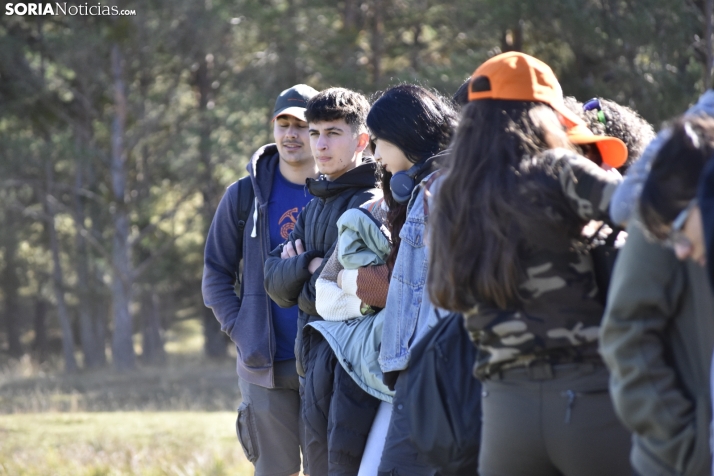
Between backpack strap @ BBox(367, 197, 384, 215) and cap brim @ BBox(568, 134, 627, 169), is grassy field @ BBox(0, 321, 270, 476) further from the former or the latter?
cap brim @ BBox(568, 134, 627, 169)

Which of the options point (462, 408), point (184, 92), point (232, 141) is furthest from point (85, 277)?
point (462, 408)

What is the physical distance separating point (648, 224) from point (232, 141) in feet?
68.4

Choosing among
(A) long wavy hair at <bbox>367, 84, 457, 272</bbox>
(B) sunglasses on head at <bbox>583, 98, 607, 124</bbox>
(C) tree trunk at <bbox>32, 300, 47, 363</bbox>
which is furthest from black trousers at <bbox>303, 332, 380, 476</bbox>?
(C) tree trunk at <bbox>32, 300, 47, 363</bbox>

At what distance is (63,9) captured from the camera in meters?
22.0

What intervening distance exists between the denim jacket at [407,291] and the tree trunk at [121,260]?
71.8 ft

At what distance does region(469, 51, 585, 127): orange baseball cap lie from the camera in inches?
97.7

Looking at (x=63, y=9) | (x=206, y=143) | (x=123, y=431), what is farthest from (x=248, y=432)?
(x=63, y=9)

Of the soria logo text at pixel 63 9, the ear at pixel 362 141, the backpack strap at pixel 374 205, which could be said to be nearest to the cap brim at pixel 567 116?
the backpack strap at pixel 374 205

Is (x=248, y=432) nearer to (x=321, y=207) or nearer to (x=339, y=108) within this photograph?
(x=321, y=207)

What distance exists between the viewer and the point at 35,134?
2623 cm

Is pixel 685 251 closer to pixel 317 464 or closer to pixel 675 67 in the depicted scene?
pixel 317 464

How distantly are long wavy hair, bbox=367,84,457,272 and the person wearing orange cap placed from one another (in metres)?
0.83

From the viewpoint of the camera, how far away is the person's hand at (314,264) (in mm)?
3795

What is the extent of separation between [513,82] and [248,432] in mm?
2843
